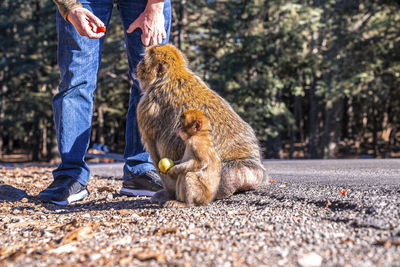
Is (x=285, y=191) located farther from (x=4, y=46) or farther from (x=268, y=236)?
(x=4, y=46)

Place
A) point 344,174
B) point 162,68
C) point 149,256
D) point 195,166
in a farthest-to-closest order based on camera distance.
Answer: point 344,174
point 162,68
point 195,166
point 149,256

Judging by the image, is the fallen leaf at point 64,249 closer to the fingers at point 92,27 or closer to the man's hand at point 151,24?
the fingers at point 92,27

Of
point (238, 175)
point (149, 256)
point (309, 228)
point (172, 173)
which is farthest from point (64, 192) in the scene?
point (309, 228)

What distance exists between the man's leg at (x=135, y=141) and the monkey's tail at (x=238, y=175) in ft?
3.37

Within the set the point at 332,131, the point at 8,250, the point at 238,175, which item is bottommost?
the point at 8,250

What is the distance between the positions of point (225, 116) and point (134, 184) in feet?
4.71

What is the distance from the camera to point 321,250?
73.6 inches

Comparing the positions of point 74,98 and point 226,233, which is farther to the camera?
point 74,98

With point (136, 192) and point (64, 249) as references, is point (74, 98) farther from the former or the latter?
point (64, 249)

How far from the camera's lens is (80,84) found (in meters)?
4.36

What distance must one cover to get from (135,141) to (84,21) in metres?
1.51

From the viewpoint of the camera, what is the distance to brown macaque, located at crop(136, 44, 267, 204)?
3533 mm

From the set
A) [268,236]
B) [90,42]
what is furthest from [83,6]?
[268,236]

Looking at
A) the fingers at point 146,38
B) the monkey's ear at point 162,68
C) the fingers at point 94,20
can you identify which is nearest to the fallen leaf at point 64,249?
the monkey's ear at point 162,68
